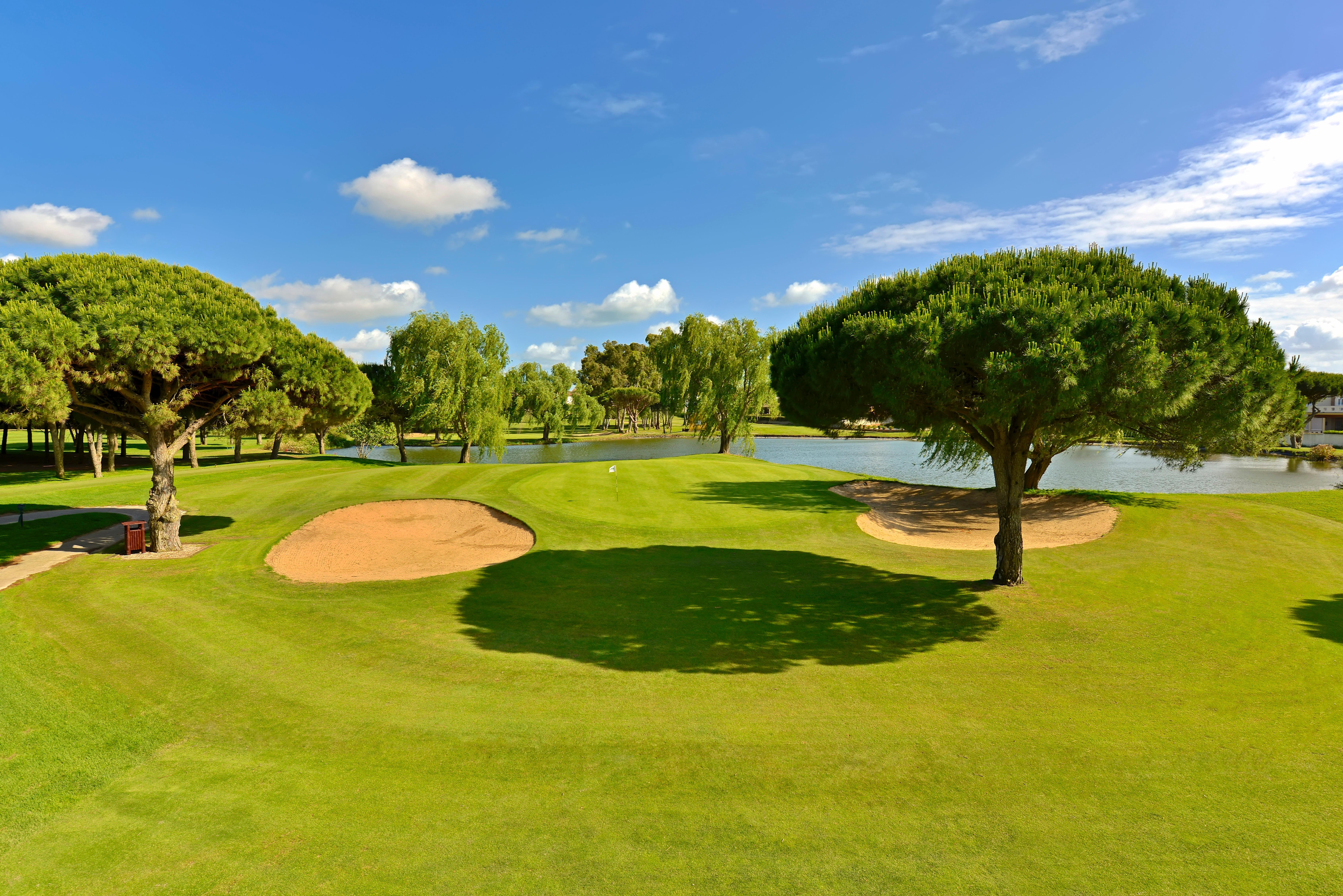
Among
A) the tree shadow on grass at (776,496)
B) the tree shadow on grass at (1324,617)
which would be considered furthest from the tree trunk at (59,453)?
the tree shadow on grass at (1324,617)

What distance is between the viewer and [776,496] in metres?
29.1

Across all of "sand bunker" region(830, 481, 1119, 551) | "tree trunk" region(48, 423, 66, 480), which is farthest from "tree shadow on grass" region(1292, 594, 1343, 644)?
"tree trunk" region(48, 423, 66, 480)

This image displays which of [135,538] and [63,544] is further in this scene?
[63,544]

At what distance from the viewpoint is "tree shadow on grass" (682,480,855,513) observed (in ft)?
88.3

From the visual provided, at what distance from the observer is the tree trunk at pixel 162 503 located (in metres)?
19.7

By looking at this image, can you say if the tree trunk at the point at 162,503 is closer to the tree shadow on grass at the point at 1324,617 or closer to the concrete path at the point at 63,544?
the concrete path at the point at 63,544

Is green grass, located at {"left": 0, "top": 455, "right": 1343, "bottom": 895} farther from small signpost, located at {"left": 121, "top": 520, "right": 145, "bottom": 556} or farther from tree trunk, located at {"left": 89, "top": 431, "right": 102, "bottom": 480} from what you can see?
tree trunk, located at {"left": 89, "top": 431, "right": 102, "bottom": 480}

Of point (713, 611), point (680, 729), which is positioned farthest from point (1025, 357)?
point (680, 729)

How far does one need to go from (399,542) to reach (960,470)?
127 ft

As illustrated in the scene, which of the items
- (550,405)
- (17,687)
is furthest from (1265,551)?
(550,405)

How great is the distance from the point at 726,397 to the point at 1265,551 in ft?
113

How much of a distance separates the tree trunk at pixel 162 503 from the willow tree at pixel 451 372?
2656 centimetres

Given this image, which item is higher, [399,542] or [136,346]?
[136,346]

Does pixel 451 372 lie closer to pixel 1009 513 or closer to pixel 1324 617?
pixel 1009 513
